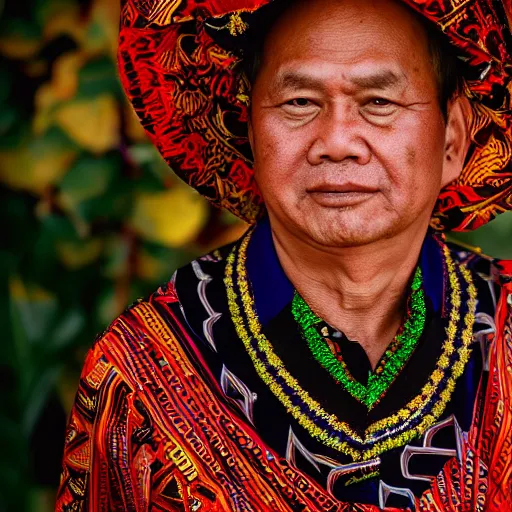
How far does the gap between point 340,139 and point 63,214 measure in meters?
1.33

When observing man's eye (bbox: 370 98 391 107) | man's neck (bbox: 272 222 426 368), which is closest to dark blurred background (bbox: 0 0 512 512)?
man's neck (bbox: 272 222 426 368)

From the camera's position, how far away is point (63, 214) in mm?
3014

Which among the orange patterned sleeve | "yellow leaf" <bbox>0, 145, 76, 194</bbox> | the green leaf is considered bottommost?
the orange patterned sleeve

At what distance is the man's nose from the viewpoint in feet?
6.27

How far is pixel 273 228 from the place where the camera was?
2.16m

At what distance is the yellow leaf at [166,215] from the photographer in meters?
3.03

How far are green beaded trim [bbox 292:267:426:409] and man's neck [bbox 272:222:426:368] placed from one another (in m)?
0.04

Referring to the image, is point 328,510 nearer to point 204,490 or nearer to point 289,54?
point 204,490

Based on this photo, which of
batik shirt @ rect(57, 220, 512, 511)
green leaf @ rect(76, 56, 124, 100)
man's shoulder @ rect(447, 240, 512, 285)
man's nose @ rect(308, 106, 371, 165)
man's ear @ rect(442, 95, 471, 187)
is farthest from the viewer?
green leaf @ rect(76, 56, 124, 100)

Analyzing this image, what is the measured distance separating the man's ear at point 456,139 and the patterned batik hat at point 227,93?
0.02 metres

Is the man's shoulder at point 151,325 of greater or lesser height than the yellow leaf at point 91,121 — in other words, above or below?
below

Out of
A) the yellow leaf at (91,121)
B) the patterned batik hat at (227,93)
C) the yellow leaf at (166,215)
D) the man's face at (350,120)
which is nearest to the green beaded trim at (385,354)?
the man's face at (350,120)

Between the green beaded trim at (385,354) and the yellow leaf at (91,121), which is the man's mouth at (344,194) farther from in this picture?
the yellow leaf at (91,121)

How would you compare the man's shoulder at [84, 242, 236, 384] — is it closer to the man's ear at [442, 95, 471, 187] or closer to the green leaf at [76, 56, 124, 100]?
the man's ear at [442, 95, 471, 187]
